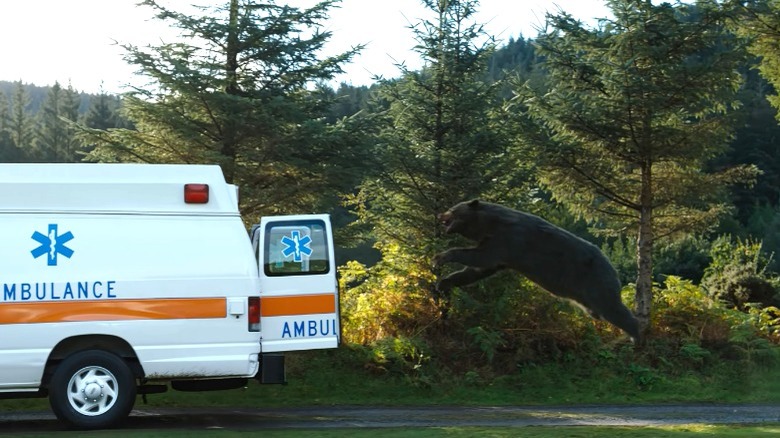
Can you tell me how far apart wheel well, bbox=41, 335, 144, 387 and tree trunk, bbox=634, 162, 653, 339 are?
10005mm

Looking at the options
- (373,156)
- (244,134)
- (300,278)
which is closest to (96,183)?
(300,278)

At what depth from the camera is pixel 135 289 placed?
905 centimetres

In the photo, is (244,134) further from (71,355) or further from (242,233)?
(71,355)

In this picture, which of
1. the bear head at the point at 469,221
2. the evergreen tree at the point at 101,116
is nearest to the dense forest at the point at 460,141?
the bear head at the point at 469,221

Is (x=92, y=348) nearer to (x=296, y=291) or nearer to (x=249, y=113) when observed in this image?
(x=296, y=291)

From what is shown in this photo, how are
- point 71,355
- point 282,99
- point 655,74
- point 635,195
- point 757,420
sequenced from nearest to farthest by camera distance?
point 71,355, point 757,420, point 282,99, point 655,74, point 635,195

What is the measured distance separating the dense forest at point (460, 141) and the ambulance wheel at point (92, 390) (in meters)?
5.48

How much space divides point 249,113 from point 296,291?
5.49 m

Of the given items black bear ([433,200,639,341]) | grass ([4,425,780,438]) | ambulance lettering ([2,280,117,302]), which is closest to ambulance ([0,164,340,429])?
ambulance lettering ([2,280,117,302])

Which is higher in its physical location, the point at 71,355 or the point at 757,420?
the point at 71,355

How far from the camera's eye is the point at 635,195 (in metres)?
16.3

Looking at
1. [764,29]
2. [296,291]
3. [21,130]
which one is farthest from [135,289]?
[21,130]

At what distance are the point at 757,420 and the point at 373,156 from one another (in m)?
7.53

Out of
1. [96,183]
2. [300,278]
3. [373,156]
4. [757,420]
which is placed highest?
[373,156]
